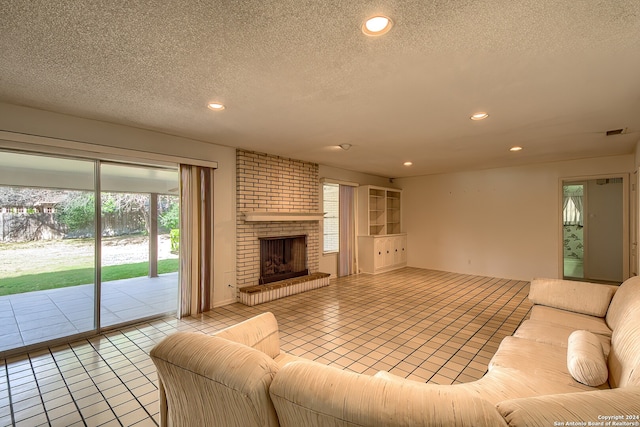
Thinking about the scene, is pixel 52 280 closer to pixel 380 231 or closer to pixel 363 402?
pixel 363 402

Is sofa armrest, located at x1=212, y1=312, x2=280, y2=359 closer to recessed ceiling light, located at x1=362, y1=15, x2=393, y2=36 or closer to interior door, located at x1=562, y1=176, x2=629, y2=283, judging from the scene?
recessed ceiling light, located at x1=362, y1=15, x2=393, y2=36

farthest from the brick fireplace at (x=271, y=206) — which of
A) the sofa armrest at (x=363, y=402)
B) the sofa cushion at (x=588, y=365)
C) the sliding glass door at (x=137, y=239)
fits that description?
the sofa cushion at (x=588, y=365)

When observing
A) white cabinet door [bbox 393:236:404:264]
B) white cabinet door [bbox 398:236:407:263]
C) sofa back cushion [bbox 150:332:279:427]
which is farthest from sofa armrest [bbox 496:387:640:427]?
white cabinet door [bbox 398:236:407:263]

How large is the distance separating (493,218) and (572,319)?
13.8 ft

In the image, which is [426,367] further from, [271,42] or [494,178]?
[494,178]

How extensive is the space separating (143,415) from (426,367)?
2.24m

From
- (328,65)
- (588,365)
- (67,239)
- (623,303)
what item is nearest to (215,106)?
(328,65)

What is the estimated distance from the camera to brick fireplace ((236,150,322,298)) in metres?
4.59

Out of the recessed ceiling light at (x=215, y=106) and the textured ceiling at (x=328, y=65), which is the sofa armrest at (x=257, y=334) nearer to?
the textured ceiling at (x=328, y=65)

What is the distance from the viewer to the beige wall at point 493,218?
18.4 feet

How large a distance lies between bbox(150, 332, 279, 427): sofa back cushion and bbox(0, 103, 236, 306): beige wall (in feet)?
9.84

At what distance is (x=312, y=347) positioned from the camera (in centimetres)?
297

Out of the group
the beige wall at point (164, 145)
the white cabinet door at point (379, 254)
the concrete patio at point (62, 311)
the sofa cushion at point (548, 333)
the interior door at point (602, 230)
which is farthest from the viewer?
the white cabinet door at point (379, 254)

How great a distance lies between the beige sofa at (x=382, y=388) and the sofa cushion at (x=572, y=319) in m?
0.29
